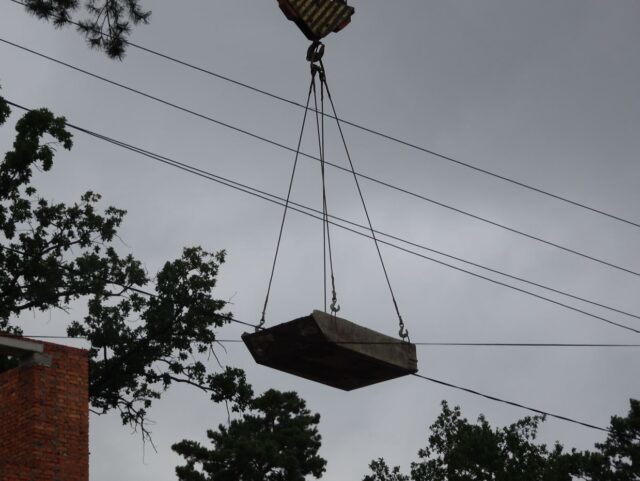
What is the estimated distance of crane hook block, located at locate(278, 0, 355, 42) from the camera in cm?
1164

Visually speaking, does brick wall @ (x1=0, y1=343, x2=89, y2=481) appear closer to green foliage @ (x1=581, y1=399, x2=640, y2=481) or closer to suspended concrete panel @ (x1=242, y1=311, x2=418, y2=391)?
suspended concrete panel @ (x1=242, y1=311, x2=418, y2=391)

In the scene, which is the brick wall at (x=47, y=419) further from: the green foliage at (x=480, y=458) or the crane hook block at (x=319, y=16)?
the green foliage at (x=480, y=458)

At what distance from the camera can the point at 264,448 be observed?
34781 millimetres

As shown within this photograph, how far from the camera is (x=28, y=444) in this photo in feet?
38.0

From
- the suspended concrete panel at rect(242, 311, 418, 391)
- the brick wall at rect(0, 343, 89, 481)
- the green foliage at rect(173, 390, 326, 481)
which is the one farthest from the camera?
the green foliage at rect(173, 390, 326, 481)

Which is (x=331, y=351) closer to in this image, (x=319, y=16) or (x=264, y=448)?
(x=319, y=16)

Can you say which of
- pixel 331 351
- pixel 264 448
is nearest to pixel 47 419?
pixel 331 351

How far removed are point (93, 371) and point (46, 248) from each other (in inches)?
121

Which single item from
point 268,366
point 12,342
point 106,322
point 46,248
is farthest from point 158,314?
point 268,366

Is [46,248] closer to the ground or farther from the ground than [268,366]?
farther from the ground

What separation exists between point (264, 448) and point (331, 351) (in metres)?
25.4

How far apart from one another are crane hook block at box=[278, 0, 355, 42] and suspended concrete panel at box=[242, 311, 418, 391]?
347 centimetres

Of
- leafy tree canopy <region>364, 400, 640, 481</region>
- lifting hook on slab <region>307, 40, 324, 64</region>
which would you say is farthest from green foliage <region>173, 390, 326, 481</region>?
lifting hook on slab <region>307, 40, 324, 64</region>

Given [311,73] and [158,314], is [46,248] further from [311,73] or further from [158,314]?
[311,73]
